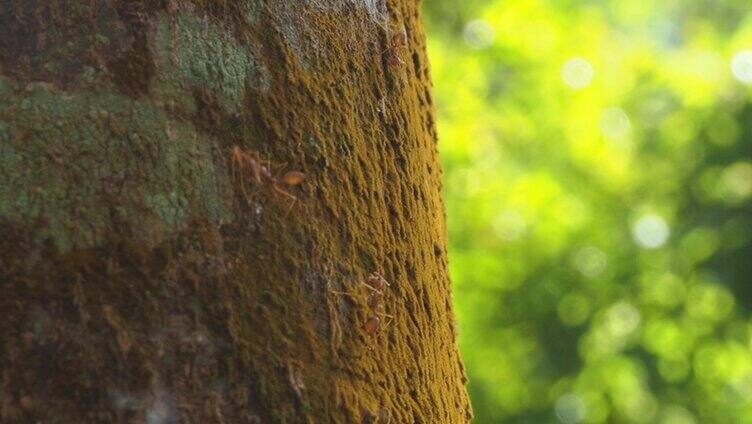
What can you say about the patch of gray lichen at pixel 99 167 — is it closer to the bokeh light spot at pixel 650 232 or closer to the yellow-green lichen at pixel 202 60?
the yellow-green lichen at pixel 202 60

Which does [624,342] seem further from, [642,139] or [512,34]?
[512,34]

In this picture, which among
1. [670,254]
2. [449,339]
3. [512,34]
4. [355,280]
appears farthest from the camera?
[512,34]

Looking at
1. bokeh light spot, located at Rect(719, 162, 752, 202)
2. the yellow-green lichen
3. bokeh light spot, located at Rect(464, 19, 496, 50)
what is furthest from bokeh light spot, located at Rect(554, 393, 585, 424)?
the yellow-green lichen

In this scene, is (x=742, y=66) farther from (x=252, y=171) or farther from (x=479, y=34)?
(x=252, y=171)

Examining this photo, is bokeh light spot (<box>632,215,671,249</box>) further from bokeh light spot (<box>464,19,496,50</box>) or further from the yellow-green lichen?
the yellow-green lichen

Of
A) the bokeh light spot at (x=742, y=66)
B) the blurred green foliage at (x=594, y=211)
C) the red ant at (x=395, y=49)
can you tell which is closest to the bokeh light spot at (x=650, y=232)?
the blurred green foliage at (x=594, y=211)

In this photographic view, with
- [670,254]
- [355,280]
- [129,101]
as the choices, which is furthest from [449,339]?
[670,254]
